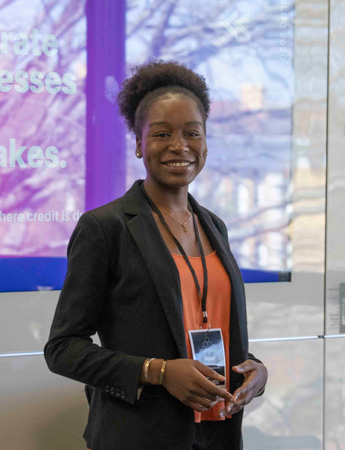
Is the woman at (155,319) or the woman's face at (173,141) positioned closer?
the woman at (155,319)

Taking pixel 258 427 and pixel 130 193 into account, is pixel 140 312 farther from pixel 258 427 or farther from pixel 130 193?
pixel 258 427

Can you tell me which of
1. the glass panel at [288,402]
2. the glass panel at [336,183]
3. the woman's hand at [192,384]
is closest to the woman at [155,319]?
the woman's hand at [192,384]

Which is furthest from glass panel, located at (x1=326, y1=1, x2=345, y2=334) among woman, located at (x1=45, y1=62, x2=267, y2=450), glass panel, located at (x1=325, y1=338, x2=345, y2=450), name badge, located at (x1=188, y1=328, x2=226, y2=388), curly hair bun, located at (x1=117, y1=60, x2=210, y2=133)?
name badge, located at (x1=188, y1=328, x2=226, y2=388)

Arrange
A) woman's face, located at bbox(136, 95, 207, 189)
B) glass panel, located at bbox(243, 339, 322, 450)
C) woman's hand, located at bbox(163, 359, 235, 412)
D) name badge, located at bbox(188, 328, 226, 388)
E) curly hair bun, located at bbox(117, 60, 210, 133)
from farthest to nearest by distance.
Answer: glass panel, located at bbox(243, 339, 322, 450) < curly hair bun, located at bbox(117, 60, 210, 133) < woman's face, located at bbox(136, 95, 207, 189) < name badge, located at bbox(188, 328, 226, 388) < woman's hand, located at bbox(163, 359, 235, 412)

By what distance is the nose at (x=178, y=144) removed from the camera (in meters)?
1.54

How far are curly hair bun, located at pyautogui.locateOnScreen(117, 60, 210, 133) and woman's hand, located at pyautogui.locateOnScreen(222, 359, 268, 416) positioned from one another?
697mm

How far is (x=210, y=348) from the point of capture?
1.48 m

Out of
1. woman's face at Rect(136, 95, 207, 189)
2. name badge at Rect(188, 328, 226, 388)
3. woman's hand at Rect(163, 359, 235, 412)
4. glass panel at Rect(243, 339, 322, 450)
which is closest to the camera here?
woman's hand at Rect(163, 359, 235, 412)

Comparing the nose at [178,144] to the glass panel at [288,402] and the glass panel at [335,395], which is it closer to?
the glass panel at [288,402]

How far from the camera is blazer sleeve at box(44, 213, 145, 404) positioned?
140cm

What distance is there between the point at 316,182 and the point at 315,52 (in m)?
0.58

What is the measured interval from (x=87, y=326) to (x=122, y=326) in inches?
3.4

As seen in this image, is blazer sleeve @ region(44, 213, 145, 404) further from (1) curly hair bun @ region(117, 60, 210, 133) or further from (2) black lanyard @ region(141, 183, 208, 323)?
(1) curly hair bun @ region(117, 60, 210, 133)

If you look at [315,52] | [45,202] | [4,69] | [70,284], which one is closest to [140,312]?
[70,284]
